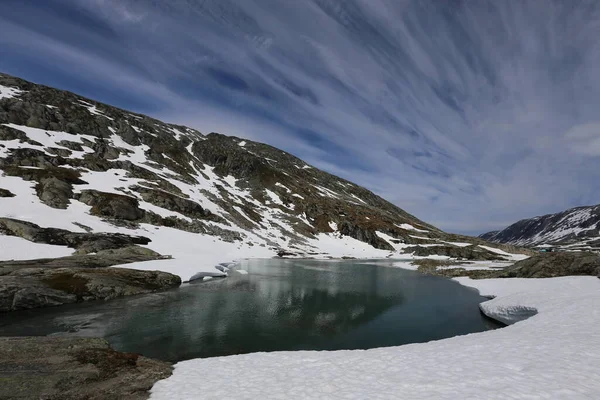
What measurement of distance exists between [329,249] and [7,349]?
397 feet

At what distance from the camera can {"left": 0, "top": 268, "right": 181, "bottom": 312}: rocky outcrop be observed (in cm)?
3077

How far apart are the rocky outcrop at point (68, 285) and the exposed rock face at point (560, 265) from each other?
5272 centimetres

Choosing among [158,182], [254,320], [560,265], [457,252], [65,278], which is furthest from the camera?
[457,252]

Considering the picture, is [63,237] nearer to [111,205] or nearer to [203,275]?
[111,205]

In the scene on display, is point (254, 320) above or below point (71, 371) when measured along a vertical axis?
below

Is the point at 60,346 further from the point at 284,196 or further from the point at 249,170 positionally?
the point at 249,170

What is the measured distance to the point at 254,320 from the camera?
29.4 meters

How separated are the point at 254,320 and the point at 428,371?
18924mm

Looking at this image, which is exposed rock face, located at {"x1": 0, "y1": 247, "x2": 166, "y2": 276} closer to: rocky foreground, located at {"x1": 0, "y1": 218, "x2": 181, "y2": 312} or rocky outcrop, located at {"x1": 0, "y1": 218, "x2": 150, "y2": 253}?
rocky foreground, located at {"x1": 0, "y1": 218, "x2": 181, "y2": 312}

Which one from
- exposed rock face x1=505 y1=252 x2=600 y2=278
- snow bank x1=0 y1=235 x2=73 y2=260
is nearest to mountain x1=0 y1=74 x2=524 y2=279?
snow bank x1=0 y1=235 x2=73 y2=260

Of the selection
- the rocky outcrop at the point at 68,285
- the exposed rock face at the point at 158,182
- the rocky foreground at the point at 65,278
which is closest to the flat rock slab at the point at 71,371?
the rocky outcrop at the point at 68,285

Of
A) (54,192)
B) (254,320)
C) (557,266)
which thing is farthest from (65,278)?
(557,266)

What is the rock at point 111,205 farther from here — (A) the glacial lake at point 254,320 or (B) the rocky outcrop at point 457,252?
(B) the rocky outcrop at point 457,252

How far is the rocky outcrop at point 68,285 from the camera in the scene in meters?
30.8
